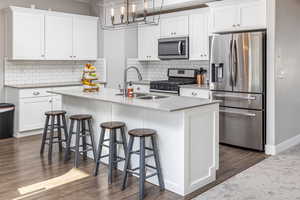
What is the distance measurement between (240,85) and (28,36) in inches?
156

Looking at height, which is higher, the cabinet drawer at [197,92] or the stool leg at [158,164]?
the cabinet drawer at [197,92]

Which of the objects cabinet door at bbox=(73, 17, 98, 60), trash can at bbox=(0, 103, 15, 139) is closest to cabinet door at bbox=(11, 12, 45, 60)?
cabinet door at bbox=(73, 17, 98, 60)

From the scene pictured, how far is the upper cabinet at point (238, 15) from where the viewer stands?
4434 mm

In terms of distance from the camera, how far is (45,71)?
632 cm

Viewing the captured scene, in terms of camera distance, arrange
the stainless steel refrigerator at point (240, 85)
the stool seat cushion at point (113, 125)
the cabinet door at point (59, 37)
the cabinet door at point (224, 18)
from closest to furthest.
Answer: the stool seat cushion at point (113, 125)
the stainless steel refrigerator at point (240, 85)
the cabinet door at point (224, 18)
the cabinet door at point (59, 37)

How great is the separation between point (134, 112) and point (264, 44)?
220cm

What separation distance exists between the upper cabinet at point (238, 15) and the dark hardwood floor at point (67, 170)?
192 centimetres

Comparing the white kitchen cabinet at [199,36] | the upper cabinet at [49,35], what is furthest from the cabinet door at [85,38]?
the white kitchen cabinet at [199,36]

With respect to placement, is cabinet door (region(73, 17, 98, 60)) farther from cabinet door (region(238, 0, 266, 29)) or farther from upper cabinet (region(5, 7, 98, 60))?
cabinet door (region(238, 0, 266, 29))

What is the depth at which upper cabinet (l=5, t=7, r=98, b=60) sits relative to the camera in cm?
553

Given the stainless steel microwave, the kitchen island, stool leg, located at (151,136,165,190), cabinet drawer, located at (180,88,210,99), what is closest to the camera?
the kitchen island

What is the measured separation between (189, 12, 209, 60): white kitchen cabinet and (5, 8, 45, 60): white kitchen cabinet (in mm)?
2904

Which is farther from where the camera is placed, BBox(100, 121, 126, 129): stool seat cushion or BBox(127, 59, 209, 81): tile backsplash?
BBox(127, 59, 209, 81): tile backsplash

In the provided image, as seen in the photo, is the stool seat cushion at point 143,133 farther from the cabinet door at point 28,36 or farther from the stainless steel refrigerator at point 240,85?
the cabinet door at point 28,36
